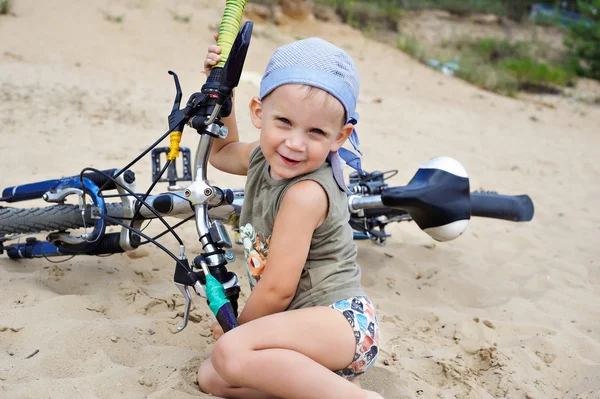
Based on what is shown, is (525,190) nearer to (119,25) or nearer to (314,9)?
(119,25)

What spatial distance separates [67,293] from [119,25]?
18.0 ft

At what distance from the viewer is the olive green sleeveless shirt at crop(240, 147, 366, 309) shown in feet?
6.01

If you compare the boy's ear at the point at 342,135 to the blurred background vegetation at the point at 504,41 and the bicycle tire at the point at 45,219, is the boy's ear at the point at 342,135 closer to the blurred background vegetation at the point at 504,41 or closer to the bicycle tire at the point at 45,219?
the bicycle tire at the point at 45,219

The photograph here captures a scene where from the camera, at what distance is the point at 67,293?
7.97 feet

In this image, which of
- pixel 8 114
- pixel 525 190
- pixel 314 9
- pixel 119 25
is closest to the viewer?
pixel 8 114

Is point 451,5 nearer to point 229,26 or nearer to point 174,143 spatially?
point 229,26

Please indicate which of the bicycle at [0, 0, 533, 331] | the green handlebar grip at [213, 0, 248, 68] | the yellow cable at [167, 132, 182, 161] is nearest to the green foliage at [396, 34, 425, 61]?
the bicycle at [0, 0, 533, 331]

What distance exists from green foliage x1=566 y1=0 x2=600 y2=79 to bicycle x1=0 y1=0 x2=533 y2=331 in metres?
9.19

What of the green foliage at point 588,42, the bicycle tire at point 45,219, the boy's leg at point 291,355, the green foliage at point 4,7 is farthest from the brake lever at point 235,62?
the green foliage at point 588,42

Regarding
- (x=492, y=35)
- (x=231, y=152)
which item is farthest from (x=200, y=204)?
(x=492, y=35)

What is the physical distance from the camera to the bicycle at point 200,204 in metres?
1.83

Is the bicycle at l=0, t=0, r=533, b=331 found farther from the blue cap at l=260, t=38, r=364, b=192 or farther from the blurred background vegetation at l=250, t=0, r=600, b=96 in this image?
the blurred background vegetation at l=250, t=0, r=600, b=96

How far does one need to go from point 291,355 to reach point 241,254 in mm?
1448

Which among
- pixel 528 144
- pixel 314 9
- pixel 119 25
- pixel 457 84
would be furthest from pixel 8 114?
pixel 314 9
